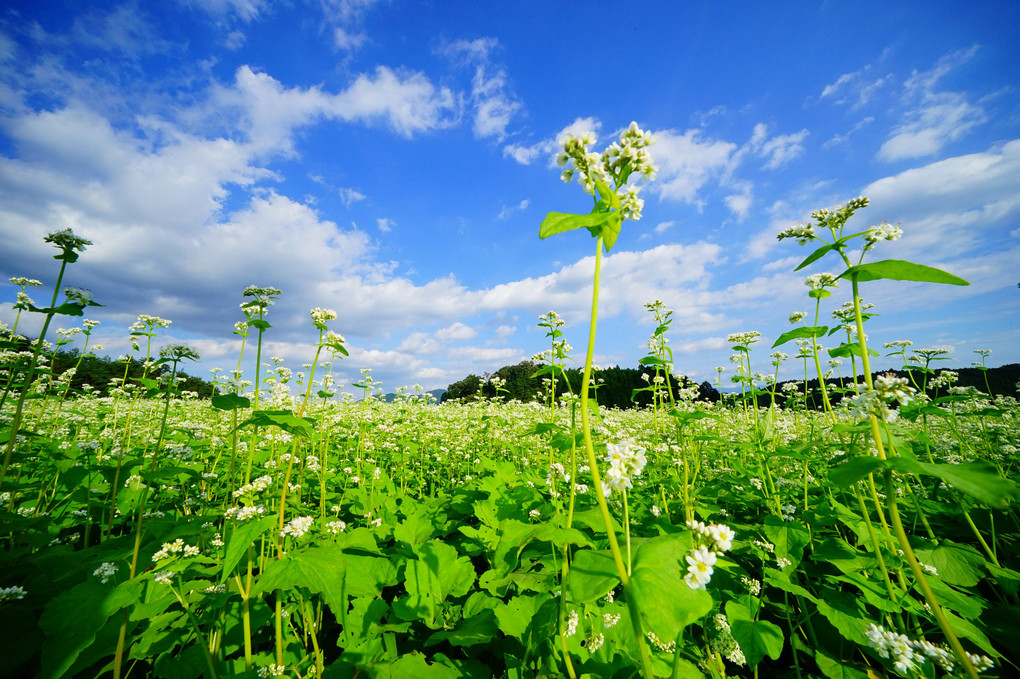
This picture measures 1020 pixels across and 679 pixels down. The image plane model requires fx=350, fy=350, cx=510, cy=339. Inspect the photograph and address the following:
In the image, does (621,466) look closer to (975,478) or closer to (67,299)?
(975,478)

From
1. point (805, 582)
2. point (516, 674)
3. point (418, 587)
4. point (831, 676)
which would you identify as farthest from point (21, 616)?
point (805, 582)

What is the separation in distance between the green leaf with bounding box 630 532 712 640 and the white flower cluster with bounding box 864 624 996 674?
155 cm

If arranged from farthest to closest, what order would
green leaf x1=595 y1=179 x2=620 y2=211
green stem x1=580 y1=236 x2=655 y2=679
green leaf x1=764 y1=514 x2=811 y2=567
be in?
green leaf x1=764 y1=514 x2=811 y2=567, green leaf x1=595 y1=179 x2=620 y2=211, green stem x1=580 y1=236 x2=655 y2=679

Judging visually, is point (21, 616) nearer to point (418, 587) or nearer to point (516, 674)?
point (418, 587)

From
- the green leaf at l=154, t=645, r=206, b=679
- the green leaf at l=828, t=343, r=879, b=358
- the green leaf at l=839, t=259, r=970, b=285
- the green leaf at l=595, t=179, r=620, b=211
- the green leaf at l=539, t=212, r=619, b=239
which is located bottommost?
the green leaf at l=154, t=645, r=206, b=679

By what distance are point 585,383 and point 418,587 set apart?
2598mm

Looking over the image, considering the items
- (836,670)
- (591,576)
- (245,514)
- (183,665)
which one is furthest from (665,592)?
(183,665)

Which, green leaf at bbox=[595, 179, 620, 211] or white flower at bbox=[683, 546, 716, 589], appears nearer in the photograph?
white flower at bbox=[683, 546, 716, 589]

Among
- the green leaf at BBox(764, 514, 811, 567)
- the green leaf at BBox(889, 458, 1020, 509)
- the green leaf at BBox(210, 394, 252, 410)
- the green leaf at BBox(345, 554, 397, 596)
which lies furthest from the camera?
the green leaf at BBox(764, 514, 811, 567)

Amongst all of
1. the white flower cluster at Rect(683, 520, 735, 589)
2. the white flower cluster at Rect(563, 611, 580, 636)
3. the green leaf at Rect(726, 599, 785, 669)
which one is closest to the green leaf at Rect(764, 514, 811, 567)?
the green leaf at Rect(726, 599, 785, 669)

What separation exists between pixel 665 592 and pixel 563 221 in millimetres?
1635

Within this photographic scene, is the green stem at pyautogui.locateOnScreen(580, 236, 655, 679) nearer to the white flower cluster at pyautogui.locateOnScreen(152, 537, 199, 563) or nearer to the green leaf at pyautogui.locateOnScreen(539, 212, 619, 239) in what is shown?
the green leaf at pyautogui.locateOnScreen(539, 212, 619, 239)

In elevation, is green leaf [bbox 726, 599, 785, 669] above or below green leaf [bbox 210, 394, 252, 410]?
below

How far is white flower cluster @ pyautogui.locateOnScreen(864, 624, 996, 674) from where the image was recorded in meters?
1.85
